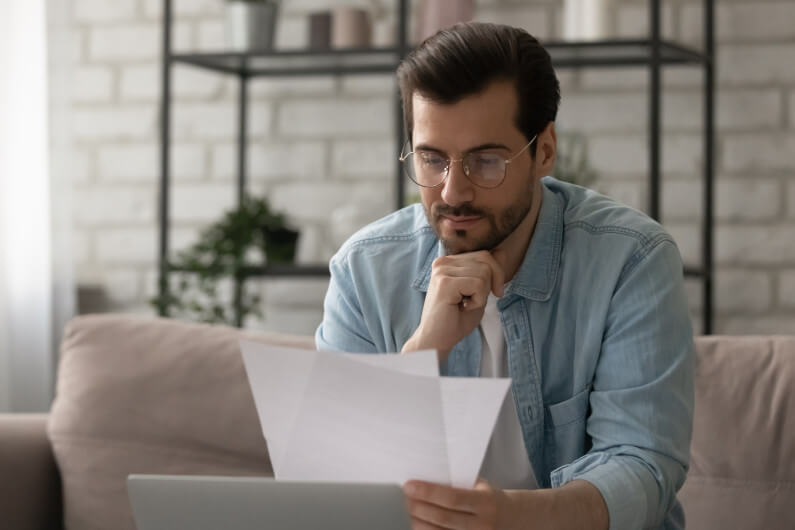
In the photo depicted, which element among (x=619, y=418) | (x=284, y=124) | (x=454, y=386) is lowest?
(x=619, y=418)

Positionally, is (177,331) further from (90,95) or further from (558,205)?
(90,95)

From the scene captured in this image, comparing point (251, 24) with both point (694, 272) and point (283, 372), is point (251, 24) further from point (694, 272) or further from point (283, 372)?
point (283, 372)

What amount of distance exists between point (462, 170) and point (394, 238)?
0.24m

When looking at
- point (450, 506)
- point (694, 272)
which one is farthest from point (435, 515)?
point (694, 272)

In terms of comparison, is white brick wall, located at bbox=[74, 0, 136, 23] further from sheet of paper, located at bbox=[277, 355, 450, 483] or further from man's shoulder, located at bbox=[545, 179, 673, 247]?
sheet of paper, located at bbox=[277, 355, 450, 483]

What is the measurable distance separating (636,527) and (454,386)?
49 centimetres

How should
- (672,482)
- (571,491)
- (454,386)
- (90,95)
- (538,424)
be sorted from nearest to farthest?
(454,386) → (571,491) → (672,482) → (538,424) → (90,95)

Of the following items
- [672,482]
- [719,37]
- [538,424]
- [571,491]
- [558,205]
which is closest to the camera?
[571,491]

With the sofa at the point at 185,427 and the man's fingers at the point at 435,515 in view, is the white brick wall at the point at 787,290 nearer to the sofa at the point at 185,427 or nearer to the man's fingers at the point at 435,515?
the sofa at the point at 185,427

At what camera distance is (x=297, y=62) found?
2869 mm

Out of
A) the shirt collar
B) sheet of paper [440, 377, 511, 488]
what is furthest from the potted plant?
sheet of paper [440, 377, 511, 488]

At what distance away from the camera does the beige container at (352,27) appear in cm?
273

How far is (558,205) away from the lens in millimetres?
1651

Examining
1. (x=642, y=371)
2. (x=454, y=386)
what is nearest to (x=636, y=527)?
(x=642, y=371)
